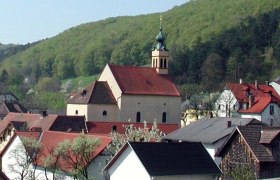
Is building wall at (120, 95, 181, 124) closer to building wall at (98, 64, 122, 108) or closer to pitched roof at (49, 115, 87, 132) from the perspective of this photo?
building wall at (98, 64, 122, 108)

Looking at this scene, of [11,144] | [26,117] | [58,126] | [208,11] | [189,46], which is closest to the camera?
[11,144]

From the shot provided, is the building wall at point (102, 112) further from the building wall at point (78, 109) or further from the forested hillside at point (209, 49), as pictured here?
the forested hillside at point (209, 49)

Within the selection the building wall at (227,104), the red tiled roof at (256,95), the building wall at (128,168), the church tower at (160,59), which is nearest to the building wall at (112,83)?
the church tower at (160,59)

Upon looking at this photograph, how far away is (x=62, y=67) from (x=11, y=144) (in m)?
147

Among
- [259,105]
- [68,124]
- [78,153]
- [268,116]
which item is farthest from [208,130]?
[259,105]

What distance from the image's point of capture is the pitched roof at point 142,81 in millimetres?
76406

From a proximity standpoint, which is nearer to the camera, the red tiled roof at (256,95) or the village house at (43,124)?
the village house at (43,124)

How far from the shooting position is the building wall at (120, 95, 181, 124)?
76062 millimetres

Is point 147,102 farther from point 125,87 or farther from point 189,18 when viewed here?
point 189,18

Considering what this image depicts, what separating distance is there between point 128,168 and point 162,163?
2388mm

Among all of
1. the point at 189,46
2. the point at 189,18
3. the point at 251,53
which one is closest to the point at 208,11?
the point at 189,18

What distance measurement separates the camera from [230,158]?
132ft

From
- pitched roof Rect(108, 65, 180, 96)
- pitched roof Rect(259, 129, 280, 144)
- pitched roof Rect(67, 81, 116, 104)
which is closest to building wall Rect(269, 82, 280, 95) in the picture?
pitched roof Rect(108, 65, 180, 96)

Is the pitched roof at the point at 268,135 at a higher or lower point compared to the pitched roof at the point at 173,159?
higher
